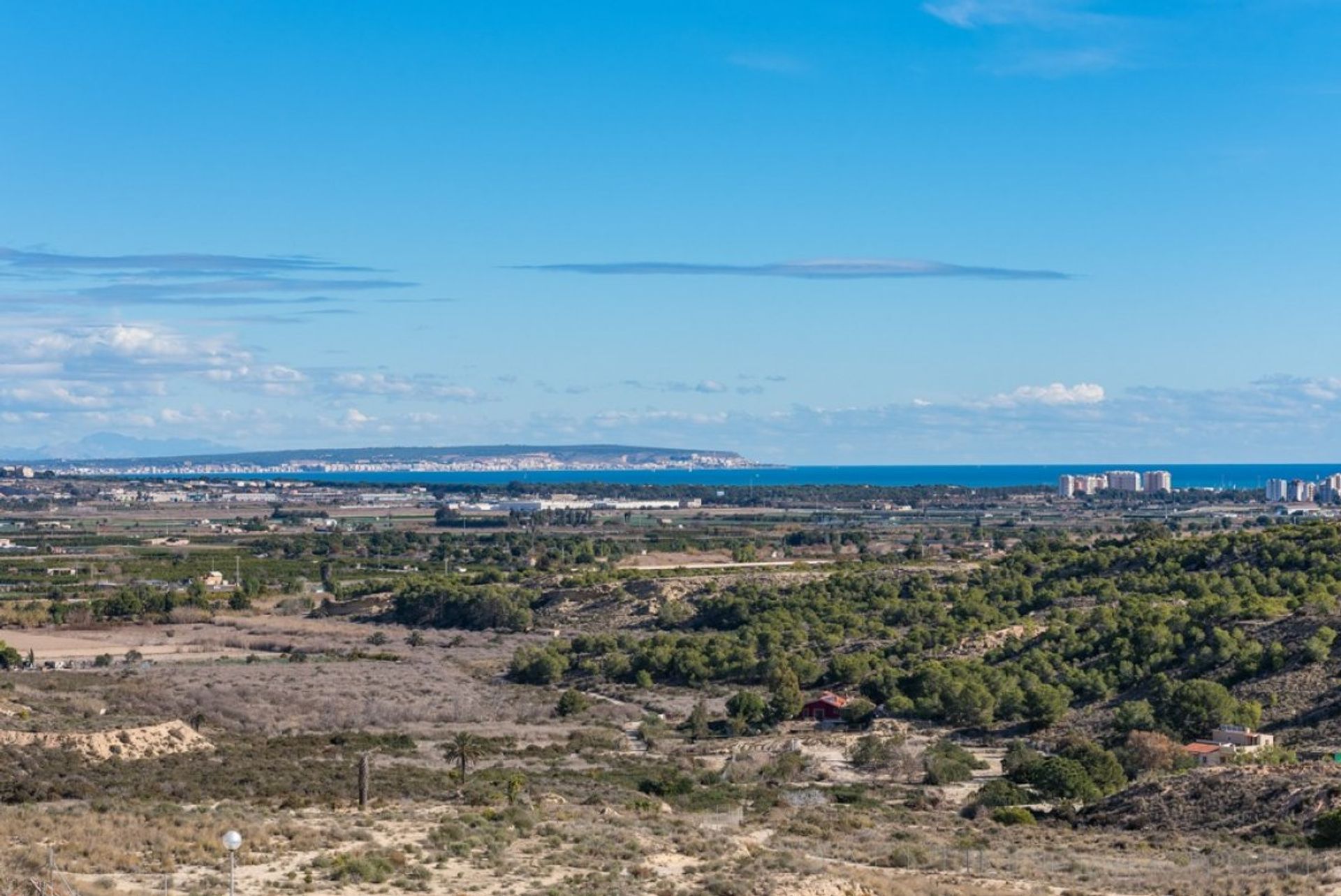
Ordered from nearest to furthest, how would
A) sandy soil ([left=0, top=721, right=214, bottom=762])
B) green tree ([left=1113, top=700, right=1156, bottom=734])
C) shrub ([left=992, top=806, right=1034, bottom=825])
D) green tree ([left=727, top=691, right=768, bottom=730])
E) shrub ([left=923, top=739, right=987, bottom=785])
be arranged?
shrub ([left=992, top=806, right=1034, bottom=825]) < sandy soil ([left=0, top=721, right=214, bottom=762]) < shrub ([left=923, top=739, right=987, bottom=785]) < green tree ([left=1113, top=700, right=1156, bottom=734]) < green tree ([left=727, top=691, right=768, bottom=730])

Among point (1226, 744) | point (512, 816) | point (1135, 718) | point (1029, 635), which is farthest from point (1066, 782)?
point (1029, 635)

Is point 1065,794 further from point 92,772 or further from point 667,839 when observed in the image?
point 92,772

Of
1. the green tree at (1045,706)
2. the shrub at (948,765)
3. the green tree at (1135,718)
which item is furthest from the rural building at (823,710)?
the green tree at (1135,718)

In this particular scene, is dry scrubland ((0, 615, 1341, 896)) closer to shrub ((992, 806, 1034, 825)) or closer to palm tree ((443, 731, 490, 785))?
shrub ((992, 806, 1034, 825))

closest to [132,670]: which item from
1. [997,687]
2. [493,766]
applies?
[493,766]

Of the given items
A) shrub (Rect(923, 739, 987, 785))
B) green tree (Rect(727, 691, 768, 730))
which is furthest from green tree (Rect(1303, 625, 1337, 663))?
green tree (Rect(727, 691, 768, 730))
